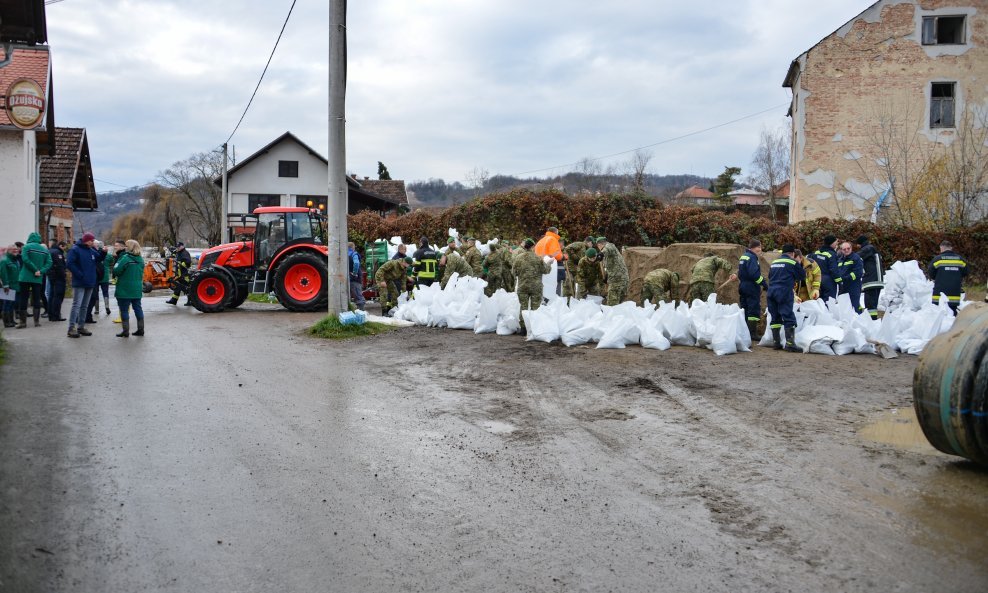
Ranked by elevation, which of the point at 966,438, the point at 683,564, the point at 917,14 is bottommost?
the point at 683,564

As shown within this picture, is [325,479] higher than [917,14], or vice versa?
[917,14]

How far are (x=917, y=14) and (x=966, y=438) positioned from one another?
25.3m

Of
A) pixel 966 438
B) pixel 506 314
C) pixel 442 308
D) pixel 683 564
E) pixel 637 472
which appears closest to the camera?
pixel 683 564

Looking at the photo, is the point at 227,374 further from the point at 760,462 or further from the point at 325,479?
the point at 760,462

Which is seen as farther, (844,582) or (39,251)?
(39,251)

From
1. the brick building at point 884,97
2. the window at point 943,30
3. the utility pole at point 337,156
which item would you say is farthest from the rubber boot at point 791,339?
the window at point 943,30

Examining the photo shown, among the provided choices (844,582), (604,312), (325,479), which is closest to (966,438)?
(844,582)

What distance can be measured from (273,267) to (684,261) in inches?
338

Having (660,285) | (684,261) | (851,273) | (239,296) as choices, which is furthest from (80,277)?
(851,273)

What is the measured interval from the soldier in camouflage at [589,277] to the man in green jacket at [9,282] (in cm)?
1003

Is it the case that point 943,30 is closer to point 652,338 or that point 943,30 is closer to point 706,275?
point 706,275

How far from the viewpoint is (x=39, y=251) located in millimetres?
13438

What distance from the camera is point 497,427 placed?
6.43 meters

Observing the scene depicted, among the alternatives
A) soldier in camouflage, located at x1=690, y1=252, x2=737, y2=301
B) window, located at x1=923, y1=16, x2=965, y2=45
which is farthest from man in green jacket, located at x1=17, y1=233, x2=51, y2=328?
window, located at x1=923, y1=16, x2=965, y2=45
